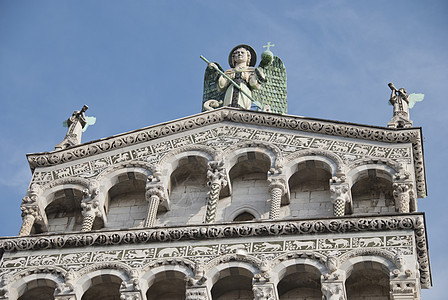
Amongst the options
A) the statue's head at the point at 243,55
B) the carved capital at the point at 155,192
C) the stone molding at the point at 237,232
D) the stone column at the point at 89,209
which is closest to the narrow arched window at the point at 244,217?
the carved capital at the point at 155,192

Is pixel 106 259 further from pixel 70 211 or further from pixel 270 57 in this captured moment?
pixel 270 57

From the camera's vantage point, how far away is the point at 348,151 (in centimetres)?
2270

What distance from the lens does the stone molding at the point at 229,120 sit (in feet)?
75.1

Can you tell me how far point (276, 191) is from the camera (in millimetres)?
22094

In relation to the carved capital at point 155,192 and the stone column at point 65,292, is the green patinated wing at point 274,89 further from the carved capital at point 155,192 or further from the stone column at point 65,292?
the stone column at point 65,292

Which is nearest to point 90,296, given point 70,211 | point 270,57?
point 70,211

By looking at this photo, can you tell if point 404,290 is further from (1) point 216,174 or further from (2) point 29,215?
(2) point 29,215

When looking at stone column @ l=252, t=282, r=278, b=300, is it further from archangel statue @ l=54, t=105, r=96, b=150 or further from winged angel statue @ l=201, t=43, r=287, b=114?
winged angel statue @ l=201, t=43, r=287, b=114

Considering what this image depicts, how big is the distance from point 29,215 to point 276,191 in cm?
449

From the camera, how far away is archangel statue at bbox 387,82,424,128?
23250 mm

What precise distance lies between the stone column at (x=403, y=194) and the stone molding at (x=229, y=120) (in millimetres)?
1242

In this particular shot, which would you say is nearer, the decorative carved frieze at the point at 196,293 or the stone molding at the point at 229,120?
the decorative carved frieze at the point at 196,293

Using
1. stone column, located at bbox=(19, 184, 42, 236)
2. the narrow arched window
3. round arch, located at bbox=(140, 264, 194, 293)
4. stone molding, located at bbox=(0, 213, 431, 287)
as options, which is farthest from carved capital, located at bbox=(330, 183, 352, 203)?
stone column, located at bbox=(19, 184, 42, 236)

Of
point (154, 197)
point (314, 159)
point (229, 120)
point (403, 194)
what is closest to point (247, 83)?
point (229, 120)
